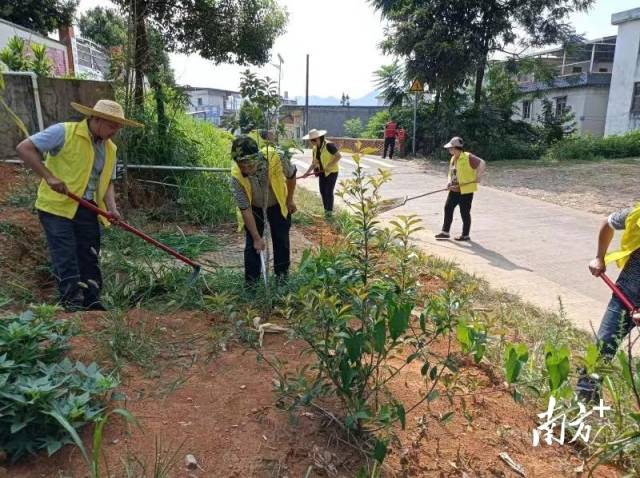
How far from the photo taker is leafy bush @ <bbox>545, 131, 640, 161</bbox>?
17.4 metres

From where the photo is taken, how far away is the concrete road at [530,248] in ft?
15.5

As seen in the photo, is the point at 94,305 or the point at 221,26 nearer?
the point at 94,305

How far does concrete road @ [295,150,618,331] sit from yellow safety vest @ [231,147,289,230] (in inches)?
80.0

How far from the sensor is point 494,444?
2.13 metres

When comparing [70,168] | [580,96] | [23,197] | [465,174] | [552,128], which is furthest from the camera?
[580,96]

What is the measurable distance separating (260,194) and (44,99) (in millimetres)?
4186

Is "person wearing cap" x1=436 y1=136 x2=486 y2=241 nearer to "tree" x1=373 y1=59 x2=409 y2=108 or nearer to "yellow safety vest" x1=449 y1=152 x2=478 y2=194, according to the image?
"yellow safety vest" x1=449 y1=152 x2=478 y2=194

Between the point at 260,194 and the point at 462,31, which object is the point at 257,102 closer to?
the point at 260,194

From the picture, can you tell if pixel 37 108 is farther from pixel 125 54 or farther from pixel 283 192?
pixel 283 192

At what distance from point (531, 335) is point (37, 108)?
6116 millimetres

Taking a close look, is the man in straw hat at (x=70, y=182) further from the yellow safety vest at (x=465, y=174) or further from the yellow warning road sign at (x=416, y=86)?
the yellow warning road sign at (x=416, y=86)

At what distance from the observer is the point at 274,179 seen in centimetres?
361

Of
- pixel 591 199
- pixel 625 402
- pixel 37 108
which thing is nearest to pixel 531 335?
pixel 625 402

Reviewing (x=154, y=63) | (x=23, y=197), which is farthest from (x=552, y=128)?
(x=23, y=197)
